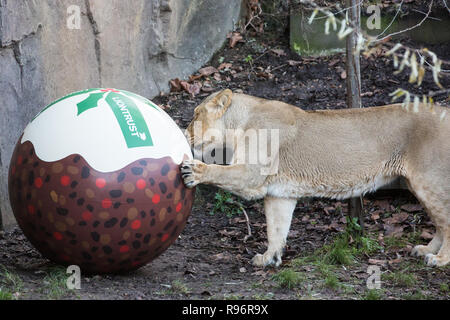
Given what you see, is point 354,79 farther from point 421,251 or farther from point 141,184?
point 141,184

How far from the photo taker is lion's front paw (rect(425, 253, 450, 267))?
5.39 metres

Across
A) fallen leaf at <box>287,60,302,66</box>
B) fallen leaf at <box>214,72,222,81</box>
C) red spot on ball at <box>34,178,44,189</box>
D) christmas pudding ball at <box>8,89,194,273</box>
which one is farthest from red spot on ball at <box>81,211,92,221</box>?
fallen leaf at <box>287,60,302,66</box>

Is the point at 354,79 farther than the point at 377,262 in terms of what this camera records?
Yes

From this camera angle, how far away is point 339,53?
8.68 m

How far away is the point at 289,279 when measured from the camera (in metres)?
4.77

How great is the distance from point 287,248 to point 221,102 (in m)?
1.47

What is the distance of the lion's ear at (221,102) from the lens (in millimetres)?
5613

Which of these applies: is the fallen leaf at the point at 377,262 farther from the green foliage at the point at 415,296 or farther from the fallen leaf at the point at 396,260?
the green foliage at the point at 415,296

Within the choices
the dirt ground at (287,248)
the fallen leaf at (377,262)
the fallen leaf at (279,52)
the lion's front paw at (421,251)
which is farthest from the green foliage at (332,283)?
the fallen leaf at (279,52)

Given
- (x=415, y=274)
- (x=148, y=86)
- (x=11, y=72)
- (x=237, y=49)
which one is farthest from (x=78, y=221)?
(x=237, y=49)

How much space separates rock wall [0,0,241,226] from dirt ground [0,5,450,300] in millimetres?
400

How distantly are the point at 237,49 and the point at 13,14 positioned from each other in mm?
3994

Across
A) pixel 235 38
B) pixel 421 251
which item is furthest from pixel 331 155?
pixel 235 38

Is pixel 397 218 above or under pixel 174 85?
under
